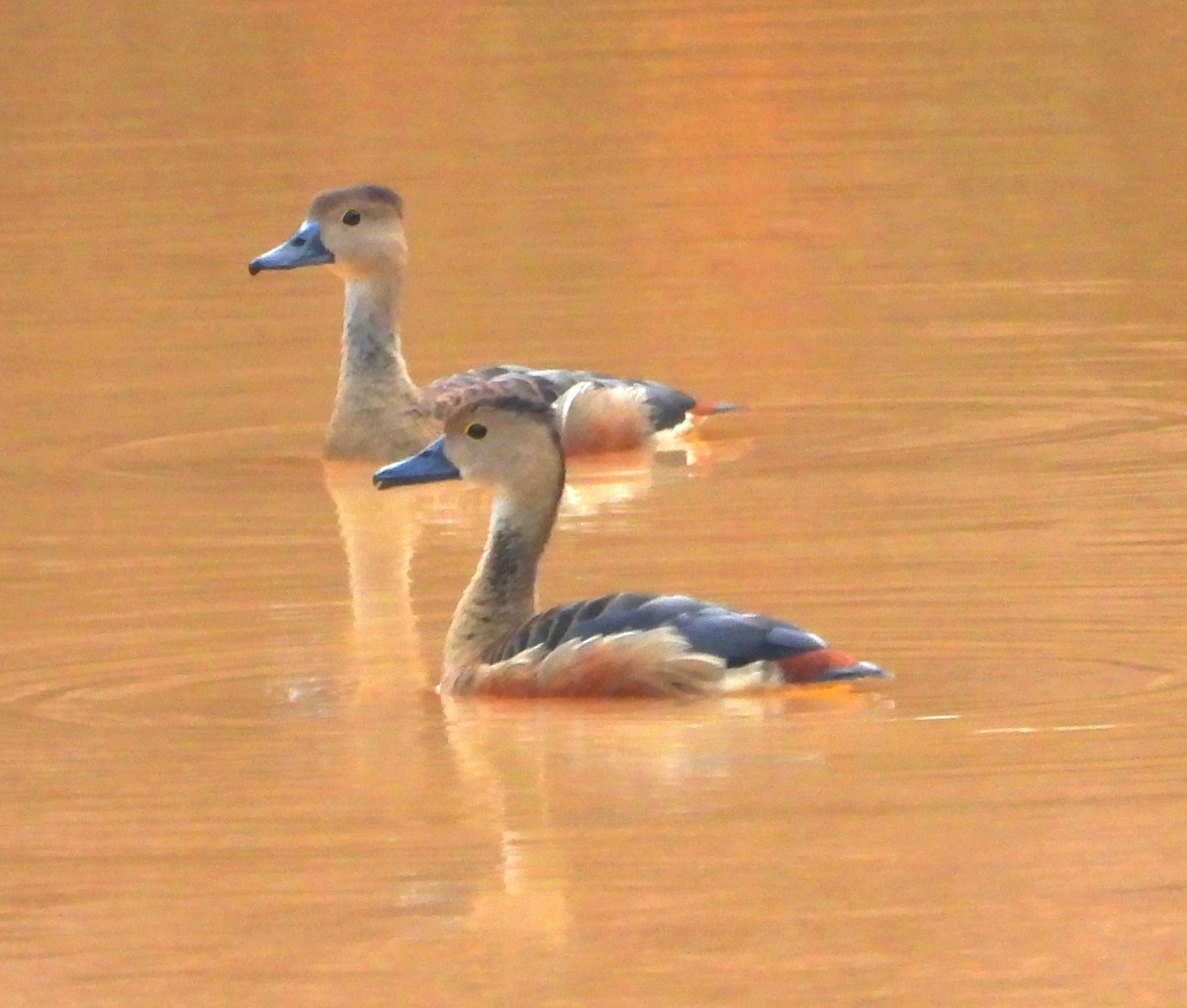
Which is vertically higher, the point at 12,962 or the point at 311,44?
the point at 311,44

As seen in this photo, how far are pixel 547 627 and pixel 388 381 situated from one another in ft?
17.6

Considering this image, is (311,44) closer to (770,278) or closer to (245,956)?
(770,278)

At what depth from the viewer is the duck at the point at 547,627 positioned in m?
9.24

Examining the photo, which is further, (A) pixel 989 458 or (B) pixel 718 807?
(A) pixel 989 458

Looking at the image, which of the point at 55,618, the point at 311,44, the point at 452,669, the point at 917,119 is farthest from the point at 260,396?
the point at 311,44

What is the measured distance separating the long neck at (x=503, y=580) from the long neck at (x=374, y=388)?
14.3ft

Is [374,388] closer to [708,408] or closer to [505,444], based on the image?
[708,408]

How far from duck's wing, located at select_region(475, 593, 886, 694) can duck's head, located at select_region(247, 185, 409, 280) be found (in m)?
5.90

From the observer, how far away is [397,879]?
8016 mm

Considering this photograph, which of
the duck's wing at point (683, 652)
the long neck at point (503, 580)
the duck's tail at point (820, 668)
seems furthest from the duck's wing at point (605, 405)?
the duck's tail at point (820, 668)

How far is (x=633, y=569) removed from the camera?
11391 mm

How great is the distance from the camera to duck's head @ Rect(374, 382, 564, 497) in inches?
A: 397

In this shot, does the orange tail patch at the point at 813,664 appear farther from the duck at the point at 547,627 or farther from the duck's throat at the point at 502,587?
the duck's throat at the point at 502,587

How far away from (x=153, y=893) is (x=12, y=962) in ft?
1.57
